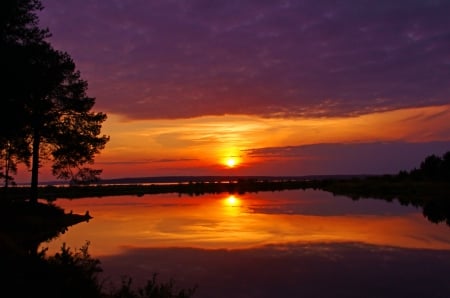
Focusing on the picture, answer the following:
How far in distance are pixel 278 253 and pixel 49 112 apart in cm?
2691

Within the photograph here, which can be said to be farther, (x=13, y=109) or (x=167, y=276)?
(x=13, y=109)

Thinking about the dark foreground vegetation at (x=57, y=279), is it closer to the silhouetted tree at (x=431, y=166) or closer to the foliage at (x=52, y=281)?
the foliage at (x=52, y=281)

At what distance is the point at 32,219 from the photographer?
34.5 metres

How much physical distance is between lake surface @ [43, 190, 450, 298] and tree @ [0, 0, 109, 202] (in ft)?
22.6

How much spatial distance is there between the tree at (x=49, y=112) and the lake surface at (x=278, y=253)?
22.6 feet

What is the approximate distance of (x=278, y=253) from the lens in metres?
26.0

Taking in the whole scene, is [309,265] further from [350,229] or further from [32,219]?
[32,219]

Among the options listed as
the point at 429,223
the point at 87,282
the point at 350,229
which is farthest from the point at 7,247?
the point at 429,223

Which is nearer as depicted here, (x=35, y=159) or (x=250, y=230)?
(x=250, y=230)

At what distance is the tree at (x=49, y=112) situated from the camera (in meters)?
30.3

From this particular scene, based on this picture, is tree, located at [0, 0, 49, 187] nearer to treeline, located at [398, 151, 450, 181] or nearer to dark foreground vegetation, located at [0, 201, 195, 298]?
dark foreground vegetation, located at [0, 201, 195, 298]

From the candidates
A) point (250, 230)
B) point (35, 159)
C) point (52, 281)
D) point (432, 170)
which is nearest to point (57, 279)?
point (52, 281)

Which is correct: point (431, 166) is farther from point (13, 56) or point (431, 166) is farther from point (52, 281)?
point (52, 281)

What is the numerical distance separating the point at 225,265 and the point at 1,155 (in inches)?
1070
